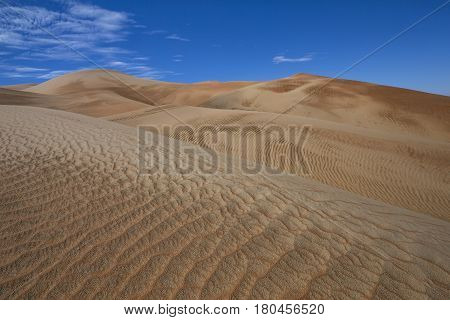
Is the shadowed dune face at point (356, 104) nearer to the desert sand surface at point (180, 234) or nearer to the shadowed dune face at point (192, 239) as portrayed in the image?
the desert sand surface at point (180, 234)

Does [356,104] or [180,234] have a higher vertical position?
[356,104]

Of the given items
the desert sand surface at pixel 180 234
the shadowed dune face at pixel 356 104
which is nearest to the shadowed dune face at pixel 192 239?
the desert sand surface at pixel 180 234

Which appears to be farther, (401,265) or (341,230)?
→ (341,230)

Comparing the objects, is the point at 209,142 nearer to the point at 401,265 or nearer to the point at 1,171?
the point at 1,171

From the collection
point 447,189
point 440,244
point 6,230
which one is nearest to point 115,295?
point 6,230

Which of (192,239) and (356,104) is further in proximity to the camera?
(356,104)

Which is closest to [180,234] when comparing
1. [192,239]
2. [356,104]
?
[192,239]

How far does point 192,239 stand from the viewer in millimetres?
3322

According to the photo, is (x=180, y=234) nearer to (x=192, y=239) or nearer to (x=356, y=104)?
(x=192, y=239)

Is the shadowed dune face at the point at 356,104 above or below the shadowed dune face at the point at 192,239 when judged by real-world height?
above

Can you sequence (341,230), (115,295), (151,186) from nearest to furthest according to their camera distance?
1. (115,295)
2. (341,230)
3. (151,186)

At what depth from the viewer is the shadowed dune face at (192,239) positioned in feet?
8.89

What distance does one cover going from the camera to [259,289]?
272cm

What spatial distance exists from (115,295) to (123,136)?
5.54m
